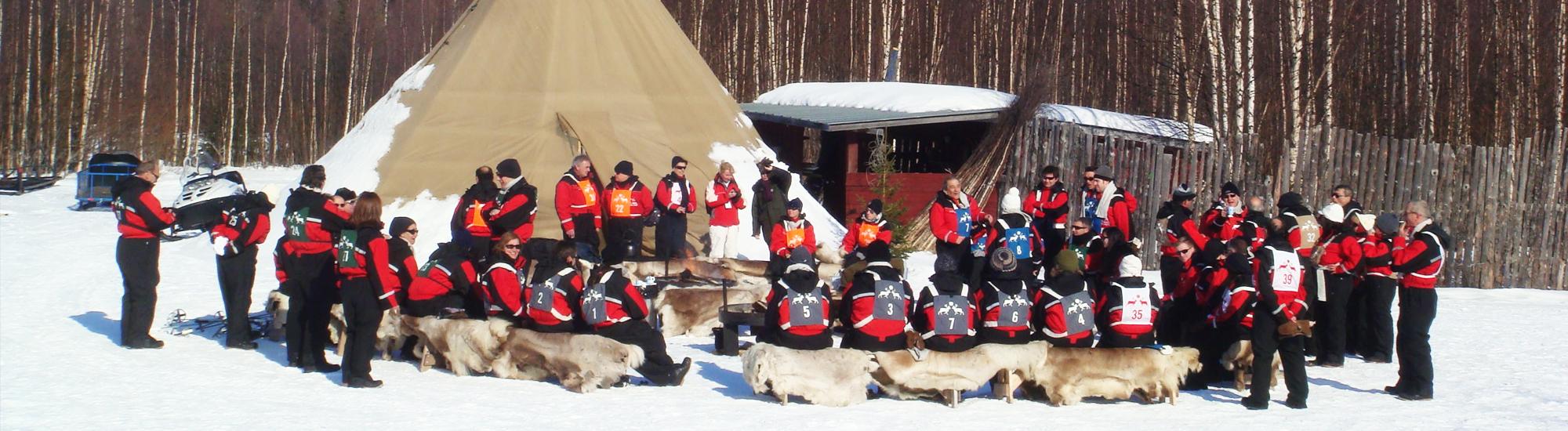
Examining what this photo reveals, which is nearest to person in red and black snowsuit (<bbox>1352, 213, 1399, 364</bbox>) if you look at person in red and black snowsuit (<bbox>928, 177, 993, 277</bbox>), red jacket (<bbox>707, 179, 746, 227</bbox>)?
person in red and black snowsuit (<bbox>928, 177, 993, 277</bbox>)

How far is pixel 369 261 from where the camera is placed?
823 centimetres

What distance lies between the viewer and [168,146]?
34.5m

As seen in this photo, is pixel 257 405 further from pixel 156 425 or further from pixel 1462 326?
pixel 1462 326

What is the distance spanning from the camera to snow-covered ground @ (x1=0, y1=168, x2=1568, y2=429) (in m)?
7.14

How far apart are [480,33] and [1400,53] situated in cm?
1806

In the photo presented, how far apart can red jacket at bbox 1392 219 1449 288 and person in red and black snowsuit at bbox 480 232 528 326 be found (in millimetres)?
5546

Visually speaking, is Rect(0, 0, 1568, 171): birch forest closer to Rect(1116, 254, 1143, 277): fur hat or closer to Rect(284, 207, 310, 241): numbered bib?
Rect(1116, 254, 1143, 277): fur hat

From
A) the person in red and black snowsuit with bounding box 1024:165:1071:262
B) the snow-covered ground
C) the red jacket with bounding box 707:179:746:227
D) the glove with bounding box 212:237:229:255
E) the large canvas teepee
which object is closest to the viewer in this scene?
the snow-covered ground

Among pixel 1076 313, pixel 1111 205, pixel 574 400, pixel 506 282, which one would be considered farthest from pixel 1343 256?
pixel 506 282

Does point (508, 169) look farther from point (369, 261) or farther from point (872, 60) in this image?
point (872, 60)

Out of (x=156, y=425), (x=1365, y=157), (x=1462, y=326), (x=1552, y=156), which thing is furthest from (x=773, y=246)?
(x=1552, y=156)

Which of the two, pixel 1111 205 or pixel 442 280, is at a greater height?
pixel 1111 205

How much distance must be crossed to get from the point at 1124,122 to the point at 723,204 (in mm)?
8293

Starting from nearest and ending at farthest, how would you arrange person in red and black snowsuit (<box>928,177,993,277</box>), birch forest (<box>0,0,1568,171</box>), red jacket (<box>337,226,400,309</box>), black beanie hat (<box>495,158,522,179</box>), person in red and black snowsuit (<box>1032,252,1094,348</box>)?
1. person in red and black snowsuit (<box>1032,252,1094,348</box>)
2. red jacket (<box>337,226,400,309</box>)
3. black beanie hat (<box>495,158,522,179</box>)
4. person in red and black snowsuit (<box>928,177,993,277</box>)
5. birch forest (<box>0,0,1568,171</box>)
